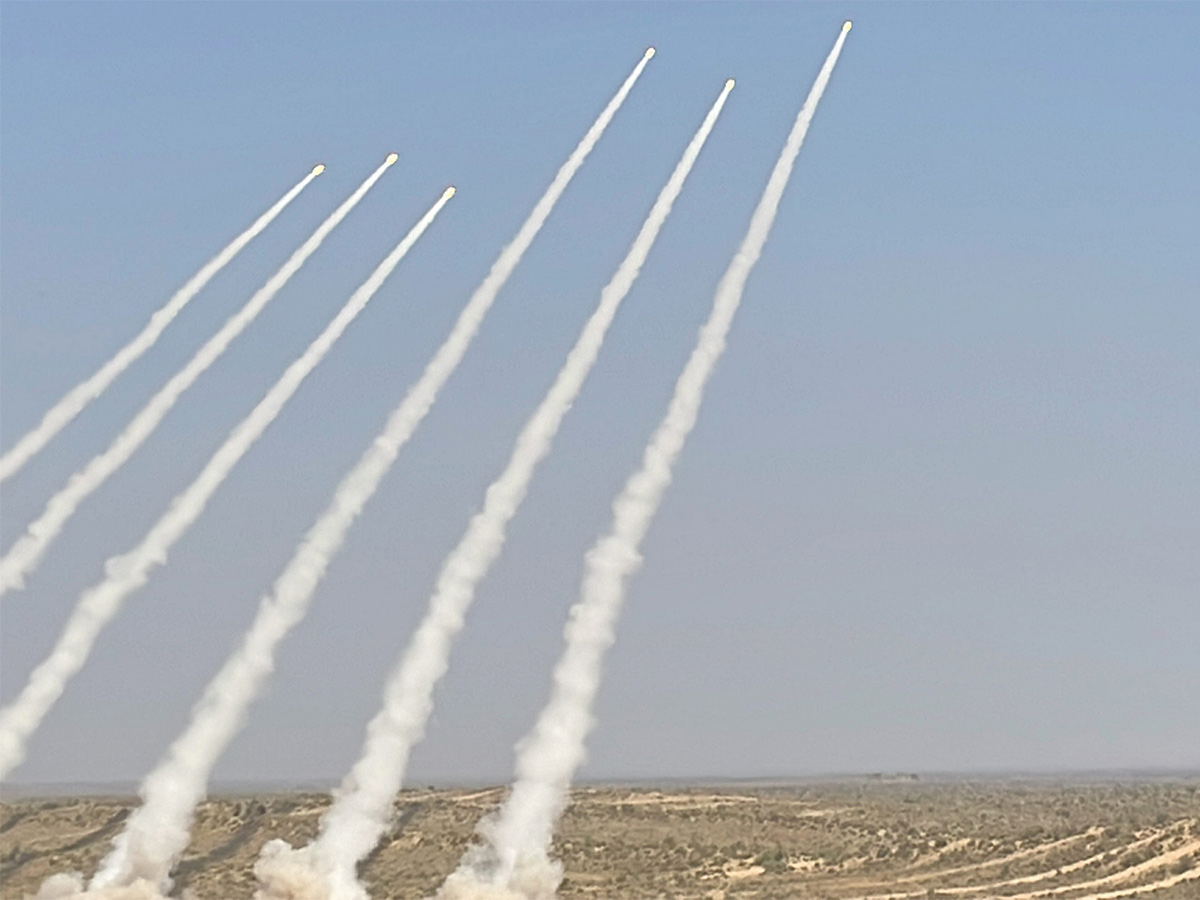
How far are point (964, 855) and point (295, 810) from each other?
36.6 metres

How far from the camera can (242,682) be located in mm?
74125

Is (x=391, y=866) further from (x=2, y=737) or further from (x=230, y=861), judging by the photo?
(x=2, y=737)

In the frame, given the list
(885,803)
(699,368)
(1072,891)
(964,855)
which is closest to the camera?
(699,368)

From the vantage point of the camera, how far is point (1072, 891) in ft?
265

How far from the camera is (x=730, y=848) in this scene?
9525cm

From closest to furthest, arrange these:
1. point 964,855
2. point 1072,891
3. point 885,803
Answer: point 1072,891 < point 964,855 < point 885,803

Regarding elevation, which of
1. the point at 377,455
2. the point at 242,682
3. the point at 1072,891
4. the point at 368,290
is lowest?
the point at 1072,891

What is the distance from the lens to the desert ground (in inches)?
3268

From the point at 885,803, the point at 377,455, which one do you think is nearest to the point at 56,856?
the point at 377,455

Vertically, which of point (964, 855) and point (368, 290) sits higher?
point (368, 290)

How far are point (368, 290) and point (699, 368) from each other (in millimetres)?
12840

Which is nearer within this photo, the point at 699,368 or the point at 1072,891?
the point at 699,368

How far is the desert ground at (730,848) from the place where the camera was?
272 feet

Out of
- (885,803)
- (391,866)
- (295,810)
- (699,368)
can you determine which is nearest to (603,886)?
(391,866)
